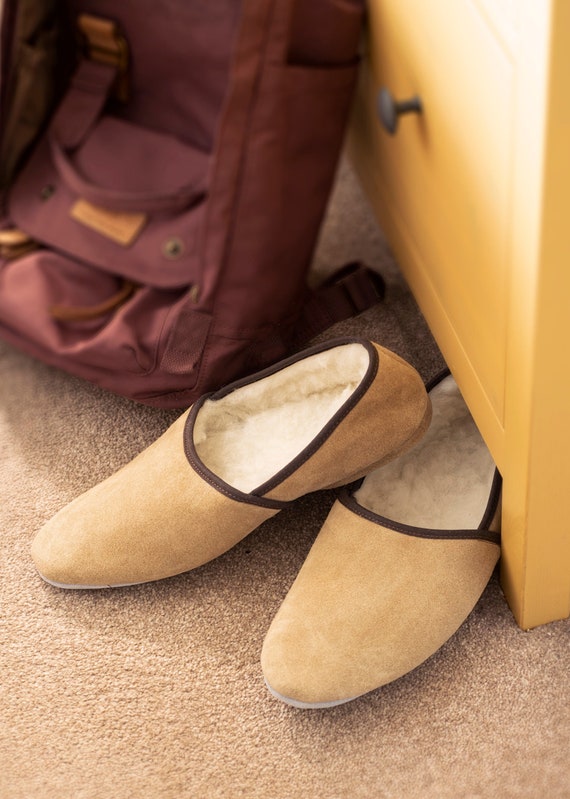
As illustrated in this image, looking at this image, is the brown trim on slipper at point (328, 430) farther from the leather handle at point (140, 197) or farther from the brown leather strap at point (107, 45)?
the brown leather strap at point (107, 45)

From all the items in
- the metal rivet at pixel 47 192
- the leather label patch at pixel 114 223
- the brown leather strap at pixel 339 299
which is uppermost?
the metal rivet at pixel 47 192

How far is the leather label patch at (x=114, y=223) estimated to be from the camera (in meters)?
1.00

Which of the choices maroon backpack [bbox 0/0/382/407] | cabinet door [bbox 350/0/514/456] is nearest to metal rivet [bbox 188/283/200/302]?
maroon backpack [bbox 0/0/382/407]

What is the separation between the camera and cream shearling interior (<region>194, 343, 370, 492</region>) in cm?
83

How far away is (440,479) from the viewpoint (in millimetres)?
830

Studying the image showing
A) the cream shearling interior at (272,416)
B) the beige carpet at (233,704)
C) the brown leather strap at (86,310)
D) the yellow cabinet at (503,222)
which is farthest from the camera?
the brown leather strap at (86,310)

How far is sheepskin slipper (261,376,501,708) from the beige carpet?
1.7 inches

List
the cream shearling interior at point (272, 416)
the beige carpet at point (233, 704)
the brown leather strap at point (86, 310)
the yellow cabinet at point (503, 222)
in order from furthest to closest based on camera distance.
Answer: the brown leather strap at point (86, 310)
the cream shearling interior at point (272, 416)
the beige carpet at point (233, 704)
the yellow cabinet at point (503, 222)

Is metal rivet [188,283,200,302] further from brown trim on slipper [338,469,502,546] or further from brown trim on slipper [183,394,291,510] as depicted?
brown trim on slipper [338,469,502,546]

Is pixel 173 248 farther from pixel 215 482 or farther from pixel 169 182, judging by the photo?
pixel 215 482

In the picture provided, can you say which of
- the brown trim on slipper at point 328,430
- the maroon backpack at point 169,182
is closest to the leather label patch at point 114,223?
the maroon backpack at point 169,182

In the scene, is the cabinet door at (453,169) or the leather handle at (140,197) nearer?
the cabinet door at (453,169)

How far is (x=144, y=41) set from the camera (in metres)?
1.01

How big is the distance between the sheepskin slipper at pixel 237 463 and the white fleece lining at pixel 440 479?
0.12ft
